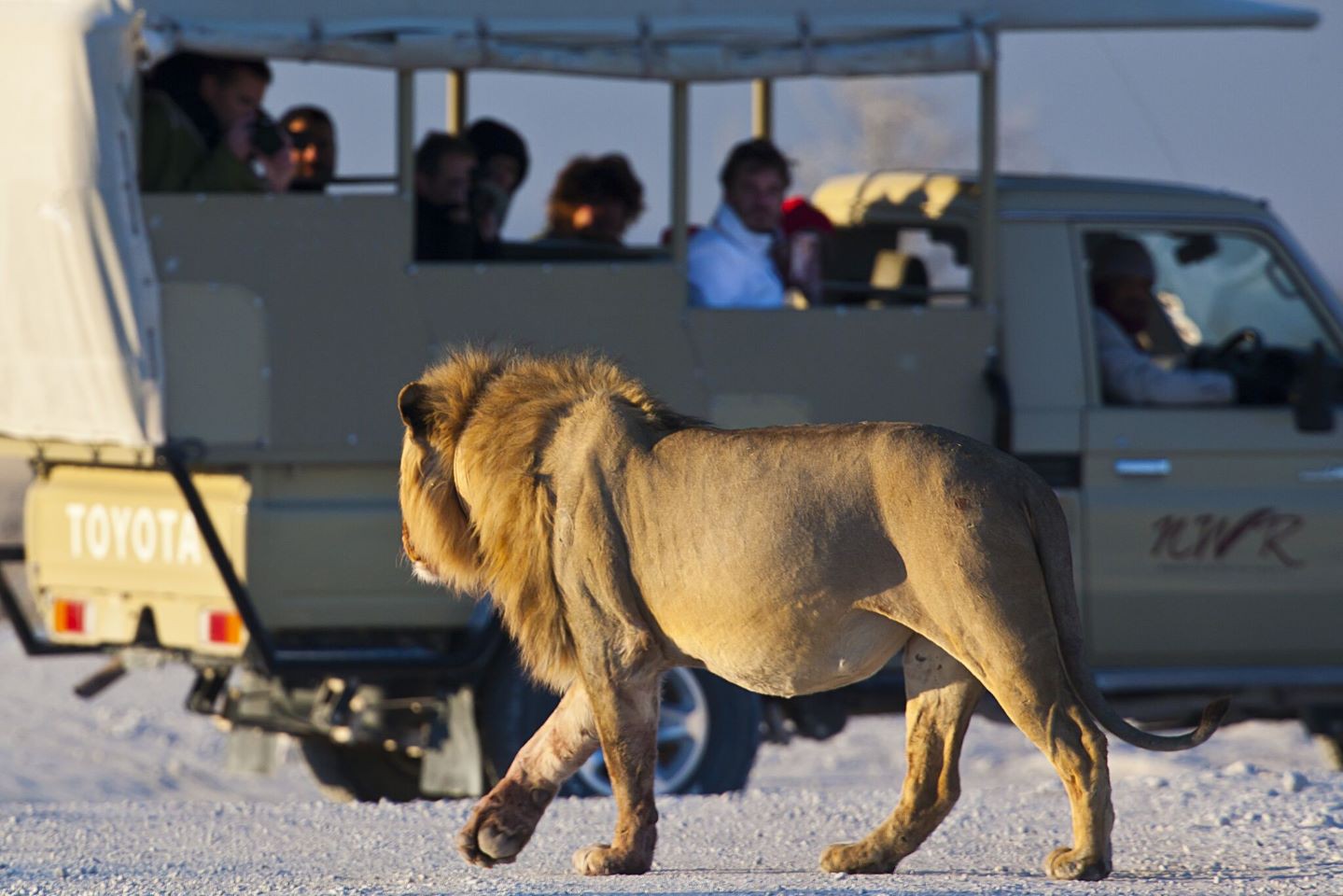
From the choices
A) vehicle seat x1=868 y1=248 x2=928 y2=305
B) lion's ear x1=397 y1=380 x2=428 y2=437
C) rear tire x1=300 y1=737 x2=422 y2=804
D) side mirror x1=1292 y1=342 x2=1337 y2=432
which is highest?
vehicle seat x1=868 y1=248 x2=928 y2=305

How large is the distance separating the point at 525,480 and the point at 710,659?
0.57 metres

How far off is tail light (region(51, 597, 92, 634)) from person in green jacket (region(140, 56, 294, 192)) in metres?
1.50

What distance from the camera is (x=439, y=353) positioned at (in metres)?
6.52

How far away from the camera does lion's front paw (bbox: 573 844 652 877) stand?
4531mm

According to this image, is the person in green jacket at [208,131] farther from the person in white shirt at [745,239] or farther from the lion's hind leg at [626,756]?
the lion's hind leg at [626,756]

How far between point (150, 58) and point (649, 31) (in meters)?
1.51

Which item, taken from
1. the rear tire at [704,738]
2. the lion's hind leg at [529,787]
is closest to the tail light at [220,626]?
the rear tire at [704,738]

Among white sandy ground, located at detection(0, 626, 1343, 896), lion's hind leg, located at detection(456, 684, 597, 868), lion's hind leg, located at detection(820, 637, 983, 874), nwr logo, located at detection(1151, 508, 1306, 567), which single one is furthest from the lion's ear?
nwr logo, located at detection(1151, 508, 1306, 567)

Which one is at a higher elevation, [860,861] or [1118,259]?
[1118,259]

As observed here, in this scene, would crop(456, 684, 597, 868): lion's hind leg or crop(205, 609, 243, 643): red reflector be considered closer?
crop(456, 684, 597, 868): lion's hind leg

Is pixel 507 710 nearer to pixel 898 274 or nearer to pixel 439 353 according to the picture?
pixel 439 353

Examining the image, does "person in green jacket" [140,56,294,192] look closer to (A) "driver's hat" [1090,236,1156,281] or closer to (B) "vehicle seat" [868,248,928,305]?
(B) "vehicle seat" [868,248,928,305]

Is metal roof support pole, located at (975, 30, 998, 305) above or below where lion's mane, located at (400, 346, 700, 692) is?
above

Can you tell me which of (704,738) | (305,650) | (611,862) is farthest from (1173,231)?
(611,862)
